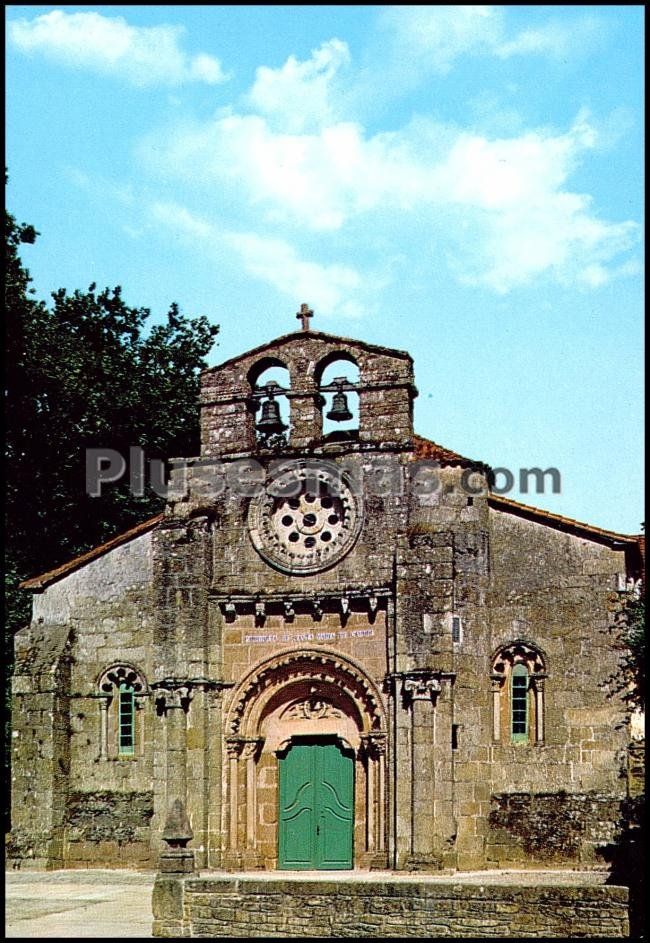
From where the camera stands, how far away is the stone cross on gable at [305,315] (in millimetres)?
27252

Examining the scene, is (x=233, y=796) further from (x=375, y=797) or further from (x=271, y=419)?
(x=271, y=419)

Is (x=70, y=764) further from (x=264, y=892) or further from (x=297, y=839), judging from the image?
(x=264, y=892)

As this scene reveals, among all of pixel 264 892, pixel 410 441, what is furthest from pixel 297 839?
pixel 410 441

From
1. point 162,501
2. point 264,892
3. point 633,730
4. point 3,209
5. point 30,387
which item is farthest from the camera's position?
point 162,501

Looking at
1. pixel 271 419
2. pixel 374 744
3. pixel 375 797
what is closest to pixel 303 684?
pixel 374 744

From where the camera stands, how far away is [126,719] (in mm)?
27438

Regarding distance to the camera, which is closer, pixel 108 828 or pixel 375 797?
pixel 375 797

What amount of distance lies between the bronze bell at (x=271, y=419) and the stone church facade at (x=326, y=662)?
0.05 meters

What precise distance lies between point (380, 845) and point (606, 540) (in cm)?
665

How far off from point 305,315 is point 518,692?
26.6 feet

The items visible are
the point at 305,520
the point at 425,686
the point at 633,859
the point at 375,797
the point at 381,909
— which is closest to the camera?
the point at 381,909

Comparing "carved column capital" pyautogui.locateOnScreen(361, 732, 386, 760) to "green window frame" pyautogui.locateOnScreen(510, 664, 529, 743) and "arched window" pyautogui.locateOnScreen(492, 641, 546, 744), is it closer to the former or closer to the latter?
"arched window" pyautogui.locateOnScreen(492, 641, 546, 744)

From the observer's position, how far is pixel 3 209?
1125 inches

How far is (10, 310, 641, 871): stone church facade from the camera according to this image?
24688 mm
